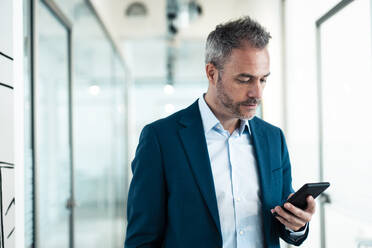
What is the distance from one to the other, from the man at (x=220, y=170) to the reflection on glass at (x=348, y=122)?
77 centimetres

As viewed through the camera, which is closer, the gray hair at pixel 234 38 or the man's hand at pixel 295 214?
the man's hand at pixel 295 214

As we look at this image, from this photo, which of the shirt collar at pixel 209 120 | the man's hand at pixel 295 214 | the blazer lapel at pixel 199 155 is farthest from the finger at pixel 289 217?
the shirt collar at pixel 209 120

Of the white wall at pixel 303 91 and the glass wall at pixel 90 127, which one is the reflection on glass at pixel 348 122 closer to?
the white wall at pixel 303 91

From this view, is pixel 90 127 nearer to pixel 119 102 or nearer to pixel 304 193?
pixel 119 102

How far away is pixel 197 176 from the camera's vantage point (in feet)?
3.87

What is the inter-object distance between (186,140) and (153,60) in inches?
188

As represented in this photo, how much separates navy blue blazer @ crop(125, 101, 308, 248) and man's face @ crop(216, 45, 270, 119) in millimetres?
155

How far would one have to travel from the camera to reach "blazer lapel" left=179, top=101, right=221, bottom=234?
45.6 inches

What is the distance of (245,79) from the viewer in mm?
1229

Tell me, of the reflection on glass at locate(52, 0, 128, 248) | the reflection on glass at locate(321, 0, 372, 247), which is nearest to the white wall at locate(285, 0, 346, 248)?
the reflection on glass at locate(321, 0, 372, 247)

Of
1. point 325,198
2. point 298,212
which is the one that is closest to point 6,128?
point 298,212

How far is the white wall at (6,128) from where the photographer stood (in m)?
1.15

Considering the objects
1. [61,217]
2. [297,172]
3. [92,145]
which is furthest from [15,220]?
[297,172]

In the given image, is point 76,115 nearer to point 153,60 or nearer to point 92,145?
point 92,145
